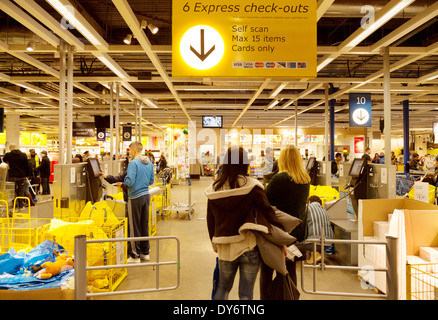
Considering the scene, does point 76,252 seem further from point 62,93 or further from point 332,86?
point 332,86

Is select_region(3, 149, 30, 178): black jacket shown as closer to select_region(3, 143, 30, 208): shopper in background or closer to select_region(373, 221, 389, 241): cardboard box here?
select_region(3, 143, 30, 208): shopper in background

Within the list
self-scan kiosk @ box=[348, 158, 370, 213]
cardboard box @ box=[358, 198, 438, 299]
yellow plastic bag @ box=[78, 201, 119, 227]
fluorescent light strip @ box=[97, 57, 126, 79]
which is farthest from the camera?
fluorescent light strip @ box=[97, 57, 126, 79]

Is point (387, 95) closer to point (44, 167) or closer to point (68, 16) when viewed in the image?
point (68, 16)

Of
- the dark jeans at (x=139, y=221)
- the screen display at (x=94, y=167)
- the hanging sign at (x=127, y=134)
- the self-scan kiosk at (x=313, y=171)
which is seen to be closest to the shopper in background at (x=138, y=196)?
the dark jeans at (x=139, y=221)

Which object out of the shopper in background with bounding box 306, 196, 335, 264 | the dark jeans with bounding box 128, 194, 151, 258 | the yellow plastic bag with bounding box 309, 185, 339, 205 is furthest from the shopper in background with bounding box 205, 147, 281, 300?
the yellow plastic bag with bounding box 309, 185, 339, 205

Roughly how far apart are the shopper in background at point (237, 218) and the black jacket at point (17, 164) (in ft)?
29.2

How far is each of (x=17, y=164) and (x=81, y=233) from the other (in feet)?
23.0

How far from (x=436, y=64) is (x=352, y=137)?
15.2 meters

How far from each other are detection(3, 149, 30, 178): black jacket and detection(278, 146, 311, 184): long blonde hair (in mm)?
8934

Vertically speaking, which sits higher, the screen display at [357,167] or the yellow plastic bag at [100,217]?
the screen display at [357,167]

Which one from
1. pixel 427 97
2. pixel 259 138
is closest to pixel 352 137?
pixel 259 138

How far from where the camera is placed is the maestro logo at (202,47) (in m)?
3.61

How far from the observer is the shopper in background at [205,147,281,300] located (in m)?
2.27

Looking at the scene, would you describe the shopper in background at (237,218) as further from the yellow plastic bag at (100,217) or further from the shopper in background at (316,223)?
the yellow plastic bag at (100,217)
